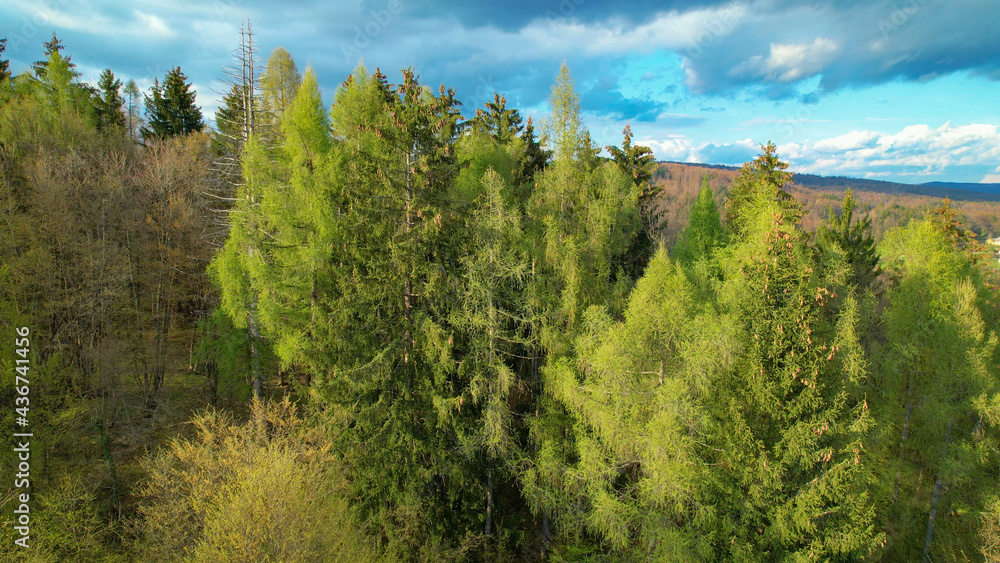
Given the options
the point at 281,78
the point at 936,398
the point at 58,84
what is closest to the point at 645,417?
the point at 936,398

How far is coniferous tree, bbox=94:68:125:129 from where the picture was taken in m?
33.4

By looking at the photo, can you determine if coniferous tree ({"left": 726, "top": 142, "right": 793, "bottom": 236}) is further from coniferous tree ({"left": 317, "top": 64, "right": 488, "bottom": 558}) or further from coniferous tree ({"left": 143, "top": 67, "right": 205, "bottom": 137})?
coniferous tree ({"left": 143, "top": 67, "right": 205, "bottom": 137})

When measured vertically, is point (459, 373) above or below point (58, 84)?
below

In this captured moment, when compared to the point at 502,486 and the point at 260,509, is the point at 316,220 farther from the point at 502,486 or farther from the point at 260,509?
the point at 502,486

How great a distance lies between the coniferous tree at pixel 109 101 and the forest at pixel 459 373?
54.0 ft

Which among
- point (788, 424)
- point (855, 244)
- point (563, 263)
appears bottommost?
point (788, 424)

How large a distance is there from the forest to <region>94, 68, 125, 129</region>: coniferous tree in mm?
16463

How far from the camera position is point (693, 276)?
1934 centimetres

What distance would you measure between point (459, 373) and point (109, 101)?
39018 mm

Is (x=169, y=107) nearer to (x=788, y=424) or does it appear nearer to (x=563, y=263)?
(x=563, y=263)

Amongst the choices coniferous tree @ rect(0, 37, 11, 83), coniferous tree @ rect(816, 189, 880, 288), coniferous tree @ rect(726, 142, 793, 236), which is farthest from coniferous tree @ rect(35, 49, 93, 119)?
coniferous tree @ rect(816, 189, 880, 288)

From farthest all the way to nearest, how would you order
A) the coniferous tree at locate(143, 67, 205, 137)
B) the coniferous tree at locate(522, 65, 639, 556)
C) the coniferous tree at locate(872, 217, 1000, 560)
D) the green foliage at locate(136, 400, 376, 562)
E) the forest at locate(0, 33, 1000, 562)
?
the coniferous tree at locate(143, 67, 205, 137)
the coniferous tree at locate(872, 217, 1000, 560)
the coniferous tree at locate(522, 65, 639, 556)
the forest at locate(0, 33, 1000, 562)
the green foliage at locate(136, 400, 376, 562)

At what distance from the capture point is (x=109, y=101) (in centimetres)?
3412

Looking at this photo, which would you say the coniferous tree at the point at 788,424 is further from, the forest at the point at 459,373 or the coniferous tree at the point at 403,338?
the coniferous tree at the point at 403,338
